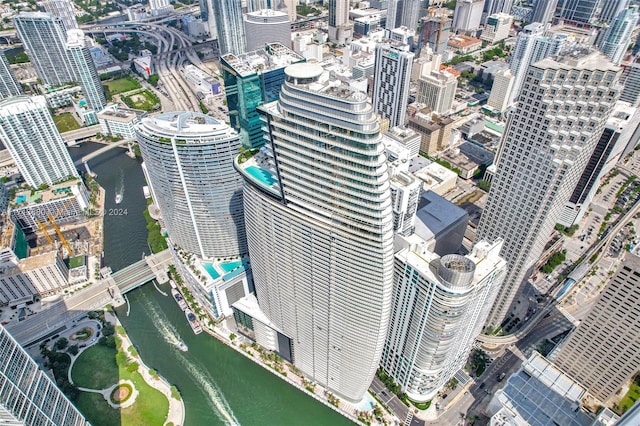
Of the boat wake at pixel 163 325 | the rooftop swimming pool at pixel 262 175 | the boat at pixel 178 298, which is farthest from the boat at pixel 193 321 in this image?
the rooftop swimming pool at pixel 262 175

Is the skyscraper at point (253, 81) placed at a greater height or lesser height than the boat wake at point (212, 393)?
greater

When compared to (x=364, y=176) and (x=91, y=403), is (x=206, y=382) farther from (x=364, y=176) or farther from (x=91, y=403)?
(x=364, y=176)

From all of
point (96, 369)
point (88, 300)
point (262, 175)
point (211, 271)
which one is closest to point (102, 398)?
point (96, 369)

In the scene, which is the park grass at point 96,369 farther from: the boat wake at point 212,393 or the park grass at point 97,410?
the boat wake at point 212,393

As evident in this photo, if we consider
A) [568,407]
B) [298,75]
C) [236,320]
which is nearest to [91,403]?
[236,320]

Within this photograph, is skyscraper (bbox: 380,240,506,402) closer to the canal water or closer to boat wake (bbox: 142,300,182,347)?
the canal water

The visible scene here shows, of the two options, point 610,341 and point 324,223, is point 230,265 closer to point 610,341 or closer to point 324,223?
point 324,223
